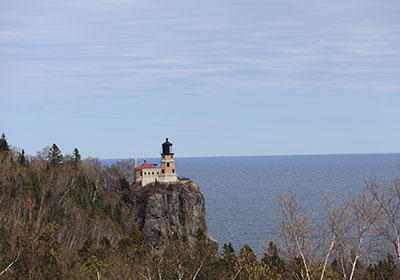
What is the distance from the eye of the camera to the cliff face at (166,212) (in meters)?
93.4

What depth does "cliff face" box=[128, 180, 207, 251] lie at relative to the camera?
307ft

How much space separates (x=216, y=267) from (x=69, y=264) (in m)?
15.9

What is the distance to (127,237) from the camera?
74062 millimetres

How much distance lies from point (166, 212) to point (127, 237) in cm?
2156

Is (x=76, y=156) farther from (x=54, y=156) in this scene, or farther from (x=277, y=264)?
(x=277, y=264)

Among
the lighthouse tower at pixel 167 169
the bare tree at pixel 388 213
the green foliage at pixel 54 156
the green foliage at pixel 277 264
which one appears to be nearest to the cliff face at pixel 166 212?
the lighthouse tower at pixel 167 169

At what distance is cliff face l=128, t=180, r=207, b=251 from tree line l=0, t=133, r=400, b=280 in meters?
2.60

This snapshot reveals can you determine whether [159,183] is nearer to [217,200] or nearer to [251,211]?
[251,211]

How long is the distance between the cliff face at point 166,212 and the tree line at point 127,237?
260 centimetres

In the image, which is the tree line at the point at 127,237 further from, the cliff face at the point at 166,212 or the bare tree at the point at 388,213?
the cliff face at the point at 166,212

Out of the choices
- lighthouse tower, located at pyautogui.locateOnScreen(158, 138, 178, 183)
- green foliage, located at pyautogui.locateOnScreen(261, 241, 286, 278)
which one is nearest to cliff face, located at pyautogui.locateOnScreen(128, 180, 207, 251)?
lighthouse tower, located at pyautogui.locateOnScreen(158, 138, 178, 183)

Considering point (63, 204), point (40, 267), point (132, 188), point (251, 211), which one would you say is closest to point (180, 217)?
point (132, 188)

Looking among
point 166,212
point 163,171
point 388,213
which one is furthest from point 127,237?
point 388,213

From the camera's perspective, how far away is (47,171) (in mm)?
99250
